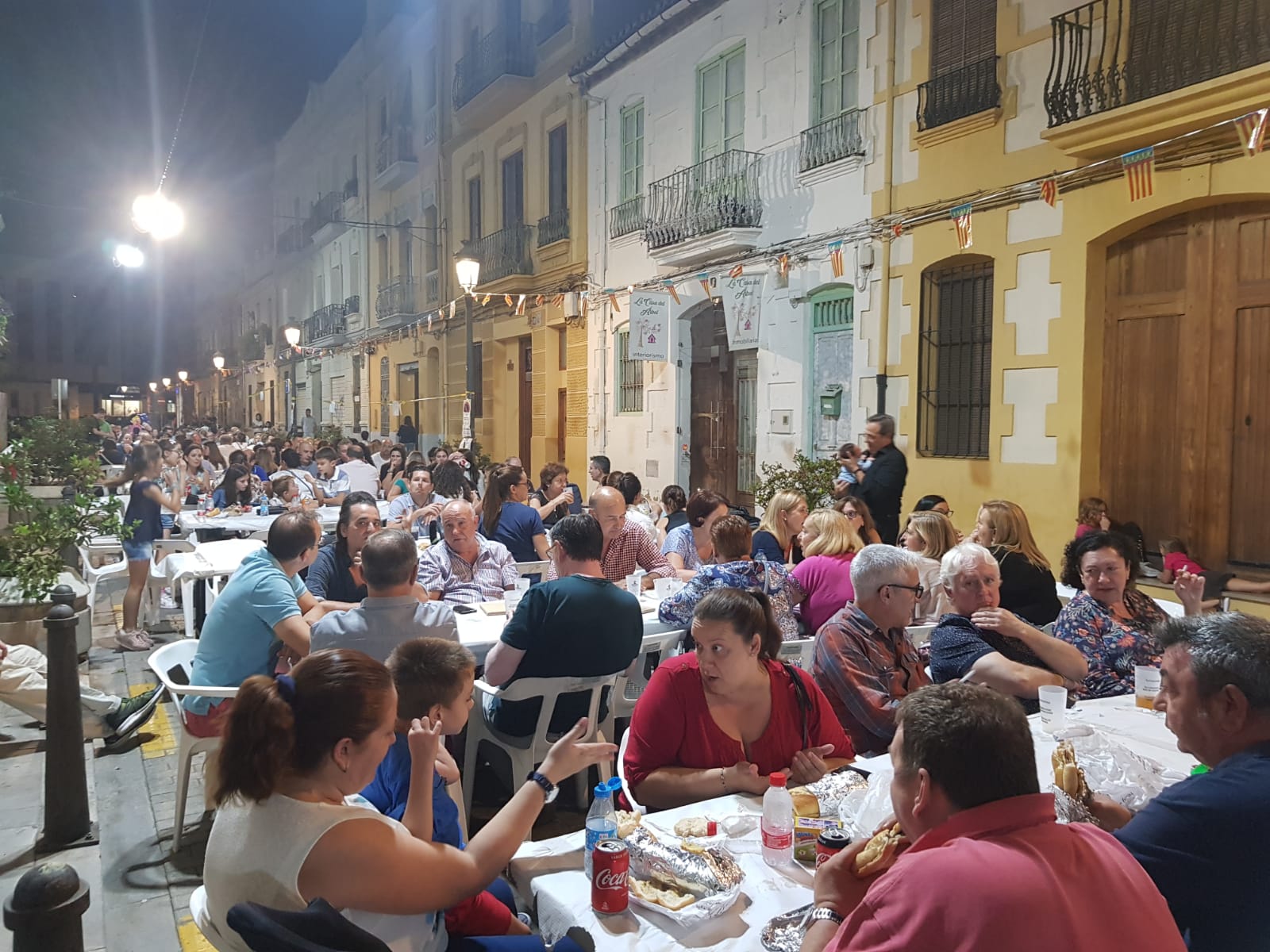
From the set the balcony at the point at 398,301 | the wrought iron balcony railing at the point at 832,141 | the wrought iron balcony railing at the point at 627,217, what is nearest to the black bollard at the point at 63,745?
the wrought iron balcony railing at the point at 832,141

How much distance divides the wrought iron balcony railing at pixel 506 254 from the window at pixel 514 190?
0.96ft

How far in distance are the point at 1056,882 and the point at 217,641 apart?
12.3 feet

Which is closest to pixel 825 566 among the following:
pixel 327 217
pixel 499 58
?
pixel 499 58

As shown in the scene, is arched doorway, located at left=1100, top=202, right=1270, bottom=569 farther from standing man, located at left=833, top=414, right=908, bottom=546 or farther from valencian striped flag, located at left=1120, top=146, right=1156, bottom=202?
standing man, located at left=833, top=414, right=908, bottom=546

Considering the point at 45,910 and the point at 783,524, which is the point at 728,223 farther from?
the point at 45,910

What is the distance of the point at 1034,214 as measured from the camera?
8250 millimetres

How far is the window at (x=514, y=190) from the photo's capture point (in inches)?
692

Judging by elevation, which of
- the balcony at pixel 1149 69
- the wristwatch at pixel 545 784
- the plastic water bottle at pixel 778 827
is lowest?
the plastic water bottle at pixel 778 827

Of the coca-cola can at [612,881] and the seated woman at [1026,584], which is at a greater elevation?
the seated woman at [1026,584]

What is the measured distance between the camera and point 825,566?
5.11m

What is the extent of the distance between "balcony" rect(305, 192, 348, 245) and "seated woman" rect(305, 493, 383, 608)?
23918mm

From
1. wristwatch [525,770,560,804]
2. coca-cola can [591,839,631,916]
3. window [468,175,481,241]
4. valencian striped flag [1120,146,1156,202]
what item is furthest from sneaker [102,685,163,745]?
window [468,175,481,241]

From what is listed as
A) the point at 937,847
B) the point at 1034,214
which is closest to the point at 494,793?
the point at 937,847

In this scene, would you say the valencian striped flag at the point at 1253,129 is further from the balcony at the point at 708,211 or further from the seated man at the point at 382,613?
the seated man at the point at 382,613
